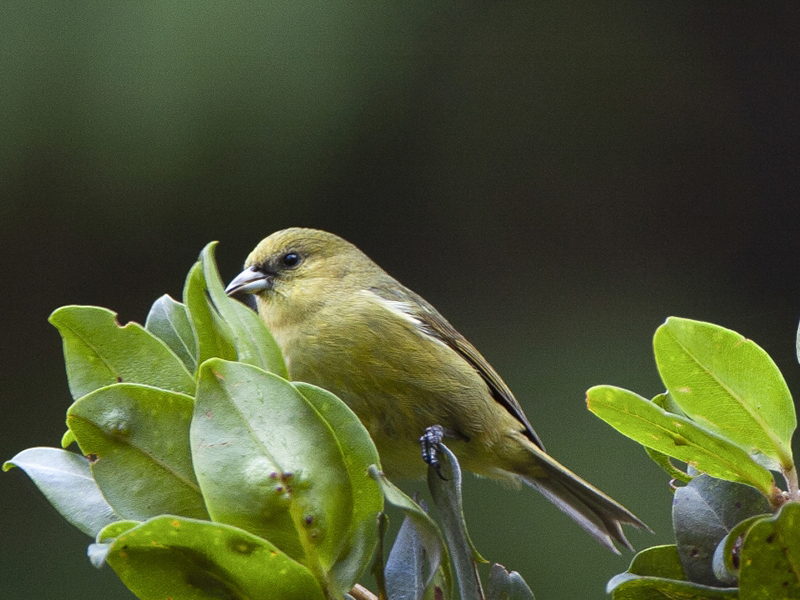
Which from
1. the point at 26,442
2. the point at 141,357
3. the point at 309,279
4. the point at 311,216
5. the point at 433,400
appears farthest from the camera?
the point at 311,216

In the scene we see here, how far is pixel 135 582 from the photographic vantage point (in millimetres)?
830

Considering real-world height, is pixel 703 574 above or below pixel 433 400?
above

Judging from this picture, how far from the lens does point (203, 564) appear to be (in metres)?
0.82

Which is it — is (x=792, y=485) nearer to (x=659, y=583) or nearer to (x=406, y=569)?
(x=659, y=583)

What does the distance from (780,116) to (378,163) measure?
1.73m

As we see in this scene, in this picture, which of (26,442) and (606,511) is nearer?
(606,511)

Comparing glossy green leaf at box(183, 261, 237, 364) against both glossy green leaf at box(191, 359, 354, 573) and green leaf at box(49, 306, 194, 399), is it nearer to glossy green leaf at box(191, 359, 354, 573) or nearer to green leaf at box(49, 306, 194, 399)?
green leaf at box(49, 306, 194, 399)

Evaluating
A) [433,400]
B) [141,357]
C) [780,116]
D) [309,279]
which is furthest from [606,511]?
[780,116]

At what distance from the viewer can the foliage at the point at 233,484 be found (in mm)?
812

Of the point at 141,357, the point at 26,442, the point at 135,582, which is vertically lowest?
the point at 26,442

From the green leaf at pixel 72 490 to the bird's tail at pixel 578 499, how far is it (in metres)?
1.24

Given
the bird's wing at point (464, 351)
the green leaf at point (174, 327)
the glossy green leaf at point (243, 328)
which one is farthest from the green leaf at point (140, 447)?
the bird's wing at point (464, 351)

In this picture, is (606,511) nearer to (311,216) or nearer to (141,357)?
(141,357)

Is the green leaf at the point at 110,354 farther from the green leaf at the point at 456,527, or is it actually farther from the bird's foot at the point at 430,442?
the bird's foot at the point at 430,442
